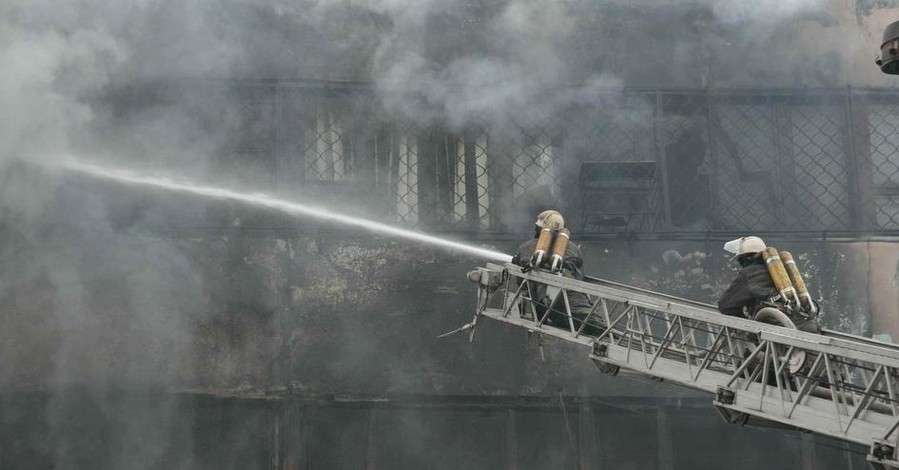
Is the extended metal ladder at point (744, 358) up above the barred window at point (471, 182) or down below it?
below

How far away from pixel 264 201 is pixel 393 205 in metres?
1.32

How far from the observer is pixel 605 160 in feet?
37.7

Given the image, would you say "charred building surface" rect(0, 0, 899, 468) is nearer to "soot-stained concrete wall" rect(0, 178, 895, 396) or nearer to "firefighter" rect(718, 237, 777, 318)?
"soot-stained concrete wall" rect(0, 178, 895, 396)

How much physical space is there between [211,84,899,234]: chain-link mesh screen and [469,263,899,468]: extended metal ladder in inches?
111

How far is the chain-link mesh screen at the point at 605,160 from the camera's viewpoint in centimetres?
1139

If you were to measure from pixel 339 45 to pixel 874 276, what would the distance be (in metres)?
6.04

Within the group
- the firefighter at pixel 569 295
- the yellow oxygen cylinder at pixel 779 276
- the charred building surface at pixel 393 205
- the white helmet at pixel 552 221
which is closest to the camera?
the yellow oxygen cylinder at pixel 779 276

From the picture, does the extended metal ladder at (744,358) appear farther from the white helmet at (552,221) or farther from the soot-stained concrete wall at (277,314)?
the soot-stained concrete wall at (277,314)

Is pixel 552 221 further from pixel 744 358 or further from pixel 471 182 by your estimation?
pixel 471 182

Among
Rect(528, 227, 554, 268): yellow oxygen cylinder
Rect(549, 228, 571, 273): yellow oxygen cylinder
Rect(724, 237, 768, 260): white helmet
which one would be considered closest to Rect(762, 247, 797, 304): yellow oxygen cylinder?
Rect(724, 237, 768, 260): white helmet

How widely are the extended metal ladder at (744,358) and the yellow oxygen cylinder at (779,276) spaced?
1.15 ft

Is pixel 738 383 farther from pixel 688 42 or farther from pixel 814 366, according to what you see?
pixel 688 42

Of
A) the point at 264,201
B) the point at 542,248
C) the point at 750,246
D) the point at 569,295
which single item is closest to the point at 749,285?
the point at 750,246

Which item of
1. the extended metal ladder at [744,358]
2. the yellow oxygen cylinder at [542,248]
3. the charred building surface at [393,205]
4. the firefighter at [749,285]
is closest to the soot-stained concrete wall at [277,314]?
the charred building surface at [393,205]
